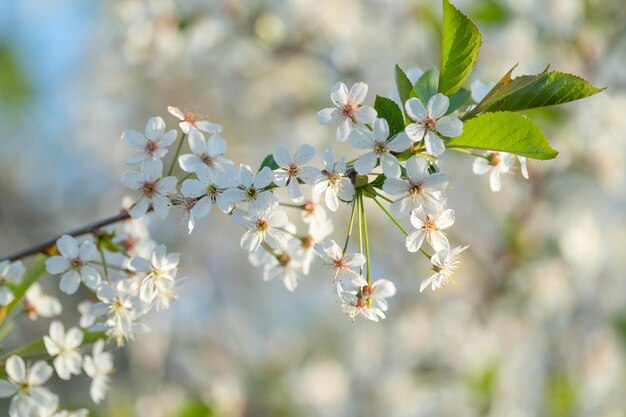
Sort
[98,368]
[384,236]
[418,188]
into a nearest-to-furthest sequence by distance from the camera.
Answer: [418,188] < [98,368] < [384,236]

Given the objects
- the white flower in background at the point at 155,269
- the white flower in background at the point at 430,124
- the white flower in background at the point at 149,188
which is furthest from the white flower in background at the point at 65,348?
the white flower in background at the point at 430,124

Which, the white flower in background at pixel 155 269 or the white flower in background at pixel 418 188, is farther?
the white flower in background at pixel 155 269

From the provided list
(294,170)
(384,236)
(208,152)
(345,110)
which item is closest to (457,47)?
(345,110)

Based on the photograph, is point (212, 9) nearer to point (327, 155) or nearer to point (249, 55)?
point (249, 55)

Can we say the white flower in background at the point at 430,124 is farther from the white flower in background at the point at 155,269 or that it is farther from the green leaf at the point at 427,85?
the white flower in background at the point at 155,269

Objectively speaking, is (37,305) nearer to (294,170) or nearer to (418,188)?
A: (294,170)

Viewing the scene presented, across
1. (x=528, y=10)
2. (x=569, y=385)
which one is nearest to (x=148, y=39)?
(x=528, y=10)
